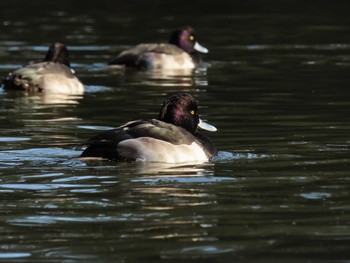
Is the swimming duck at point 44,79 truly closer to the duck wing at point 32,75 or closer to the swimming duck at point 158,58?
the duck wing at point 32,75

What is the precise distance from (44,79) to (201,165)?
26.6ft

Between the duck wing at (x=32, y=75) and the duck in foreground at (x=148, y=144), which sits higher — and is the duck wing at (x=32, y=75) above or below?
below

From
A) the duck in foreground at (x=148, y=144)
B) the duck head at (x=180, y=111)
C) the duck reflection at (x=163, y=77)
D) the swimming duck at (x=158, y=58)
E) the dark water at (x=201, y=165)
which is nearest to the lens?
the dark water at (x=201, y=165)

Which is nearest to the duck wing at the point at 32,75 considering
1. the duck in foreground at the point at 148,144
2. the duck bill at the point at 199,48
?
the duck bill at the point at 199,48

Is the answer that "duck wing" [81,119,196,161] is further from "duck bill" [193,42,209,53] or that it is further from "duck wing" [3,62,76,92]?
"duck bill" [193,42,209,53]

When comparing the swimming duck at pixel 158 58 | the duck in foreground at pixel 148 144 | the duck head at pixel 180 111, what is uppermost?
the duck head at pixel 180 111

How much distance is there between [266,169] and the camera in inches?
510

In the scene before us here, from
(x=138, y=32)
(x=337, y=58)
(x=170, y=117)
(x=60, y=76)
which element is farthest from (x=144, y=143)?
(x=138, y=32)

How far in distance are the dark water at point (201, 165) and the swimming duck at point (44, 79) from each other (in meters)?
0.26

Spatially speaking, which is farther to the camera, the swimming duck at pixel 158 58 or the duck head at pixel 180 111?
the swimming duck at pixel 158 58

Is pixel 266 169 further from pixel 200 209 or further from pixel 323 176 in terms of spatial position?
pixel 200 209

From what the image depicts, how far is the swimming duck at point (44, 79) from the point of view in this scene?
20.9 meters

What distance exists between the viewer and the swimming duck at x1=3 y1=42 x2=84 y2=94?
→ 2091cm

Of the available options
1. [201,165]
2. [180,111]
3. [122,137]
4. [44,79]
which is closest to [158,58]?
[44,79]
